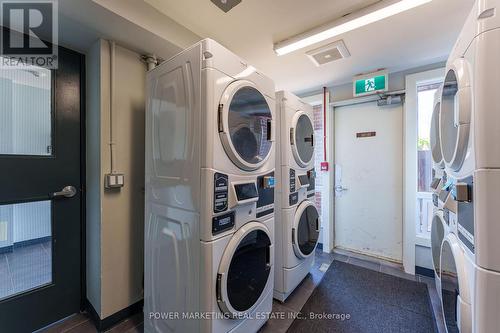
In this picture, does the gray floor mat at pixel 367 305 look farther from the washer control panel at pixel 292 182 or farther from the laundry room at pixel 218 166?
the washer control panel at pixel 292 182

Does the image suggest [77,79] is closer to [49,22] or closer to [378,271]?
[49,22]

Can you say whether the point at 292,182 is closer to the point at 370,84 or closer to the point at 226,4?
the point at 226,4

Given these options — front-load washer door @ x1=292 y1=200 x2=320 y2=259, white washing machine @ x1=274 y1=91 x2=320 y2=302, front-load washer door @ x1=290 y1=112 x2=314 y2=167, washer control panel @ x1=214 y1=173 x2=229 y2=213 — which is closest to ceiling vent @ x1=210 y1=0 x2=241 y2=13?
white washing machine @ x1=274 y1=91 x2=320 y2=302

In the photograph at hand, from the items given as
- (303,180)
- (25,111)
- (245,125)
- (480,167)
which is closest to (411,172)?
(303,180)

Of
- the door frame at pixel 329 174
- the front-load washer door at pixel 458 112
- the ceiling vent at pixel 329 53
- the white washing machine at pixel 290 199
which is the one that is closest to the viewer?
the front-load washer door at pixel 458 112

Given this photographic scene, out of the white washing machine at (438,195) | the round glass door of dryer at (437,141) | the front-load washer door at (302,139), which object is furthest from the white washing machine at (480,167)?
the front-load washer door at (302,139)

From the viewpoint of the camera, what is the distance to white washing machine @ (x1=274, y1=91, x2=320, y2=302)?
2018 millimetres

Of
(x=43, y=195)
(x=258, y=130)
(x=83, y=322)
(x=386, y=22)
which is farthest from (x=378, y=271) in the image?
(x=43, y=195)

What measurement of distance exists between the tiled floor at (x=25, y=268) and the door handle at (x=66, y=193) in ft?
1.33

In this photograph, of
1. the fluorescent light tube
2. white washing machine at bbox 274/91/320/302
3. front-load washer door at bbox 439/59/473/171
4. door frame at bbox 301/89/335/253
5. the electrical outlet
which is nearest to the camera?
front-load washer door at bbox 439/59/473/171

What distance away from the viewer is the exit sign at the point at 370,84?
2.61 meters

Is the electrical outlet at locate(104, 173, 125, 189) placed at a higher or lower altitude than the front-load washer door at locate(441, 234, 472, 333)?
higher

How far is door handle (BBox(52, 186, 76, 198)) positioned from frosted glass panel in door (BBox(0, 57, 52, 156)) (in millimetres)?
322

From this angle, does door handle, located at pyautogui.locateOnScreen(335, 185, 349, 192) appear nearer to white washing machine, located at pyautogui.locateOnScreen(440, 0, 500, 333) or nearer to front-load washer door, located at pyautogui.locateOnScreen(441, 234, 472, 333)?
front-load washer door, located at pyautogui.locateOnScreen(441, 234, 472, 333)
